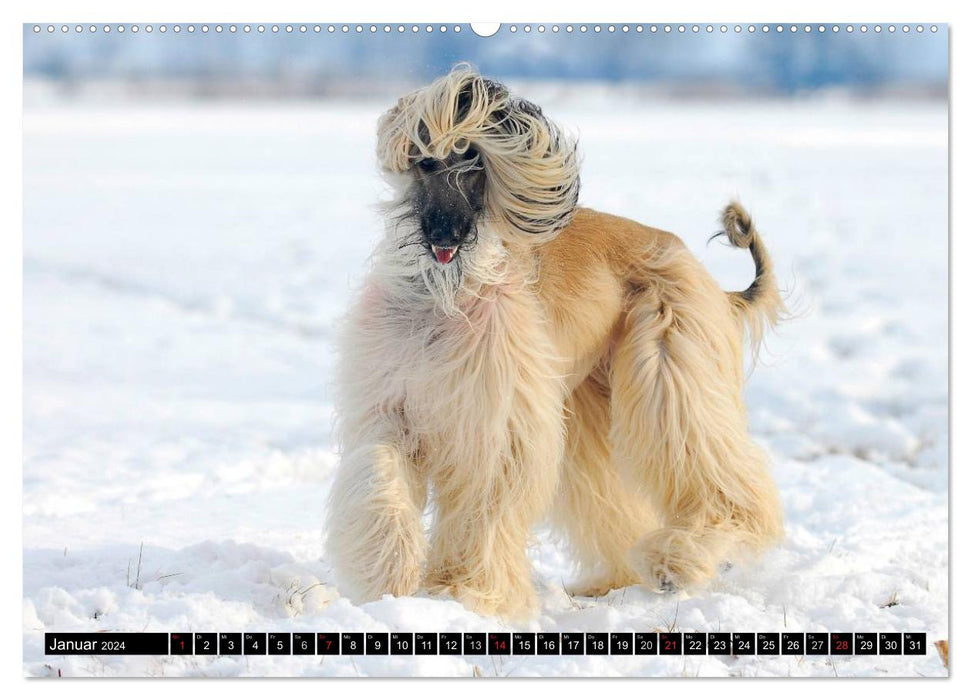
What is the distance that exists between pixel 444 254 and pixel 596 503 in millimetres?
1058

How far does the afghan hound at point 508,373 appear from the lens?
275 centimetres

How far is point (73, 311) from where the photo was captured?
206 inches

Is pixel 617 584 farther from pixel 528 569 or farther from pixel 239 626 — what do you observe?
pixel 239 626

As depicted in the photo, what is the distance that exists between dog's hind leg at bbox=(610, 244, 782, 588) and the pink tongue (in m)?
0.66

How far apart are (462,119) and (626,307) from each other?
78cm

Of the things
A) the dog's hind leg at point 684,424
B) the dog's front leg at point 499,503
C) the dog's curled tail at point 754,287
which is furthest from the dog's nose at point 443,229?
the dog's curled tail at point 754,287

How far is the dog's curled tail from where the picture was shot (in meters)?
3.49

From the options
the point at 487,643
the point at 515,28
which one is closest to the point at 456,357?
the point at 487,643

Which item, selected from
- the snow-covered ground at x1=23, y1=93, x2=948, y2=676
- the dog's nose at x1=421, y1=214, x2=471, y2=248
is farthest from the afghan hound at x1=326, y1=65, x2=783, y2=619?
the snow-covered ground at x1=23, y1=93, x2=948, y2=676

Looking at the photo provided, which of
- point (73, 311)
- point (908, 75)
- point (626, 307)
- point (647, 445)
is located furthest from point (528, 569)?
point (73, 311)

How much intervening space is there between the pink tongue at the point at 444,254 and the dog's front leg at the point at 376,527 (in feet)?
1.52

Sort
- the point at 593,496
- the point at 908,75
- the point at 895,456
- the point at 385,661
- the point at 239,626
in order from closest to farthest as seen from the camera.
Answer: the point at 385,661, the point at 239,626, the point at 908,75, the point at 593,496, the point at 895,456

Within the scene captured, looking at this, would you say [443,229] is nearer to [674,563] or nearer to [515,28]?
[515,28]

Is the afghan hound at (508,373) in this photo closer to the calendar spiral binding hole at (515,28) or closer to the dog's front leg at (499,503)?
the dog's front leg at (499,503)
